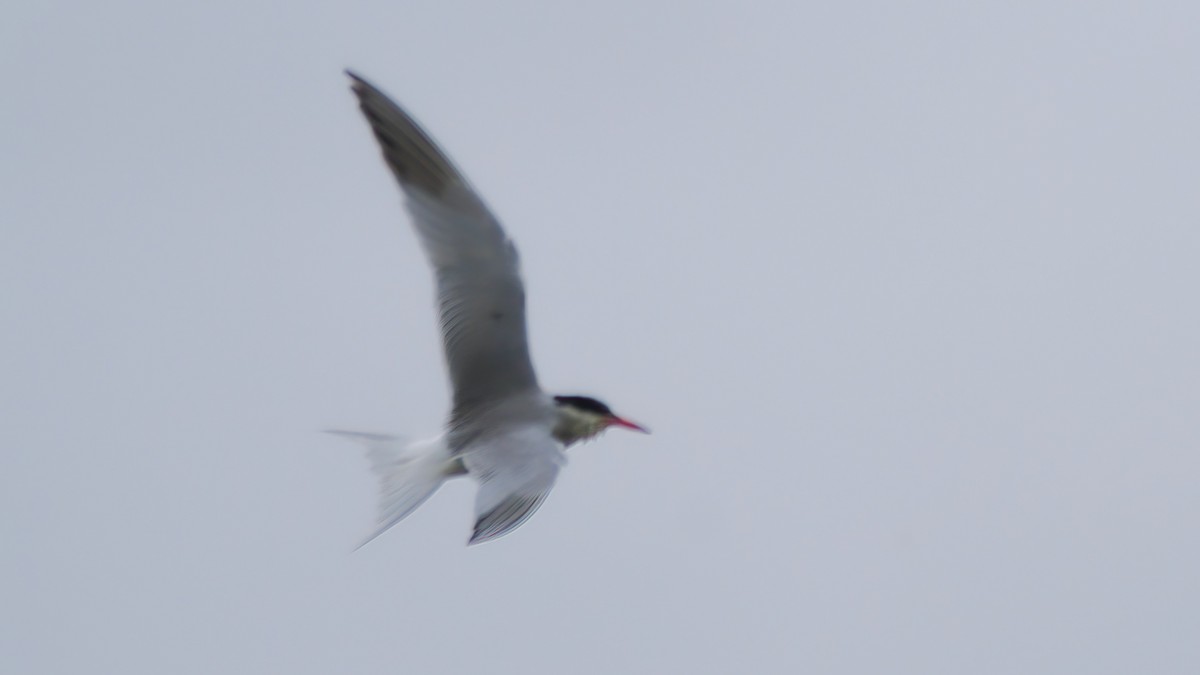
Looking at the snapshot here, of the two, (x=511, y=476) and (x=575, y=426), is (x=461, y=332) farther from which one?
(x=511, y=476)

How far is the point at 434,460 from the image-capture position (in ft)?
20.0

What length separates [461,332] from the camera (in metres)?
6.35

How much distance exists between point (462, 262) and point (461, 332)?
0.87 ft

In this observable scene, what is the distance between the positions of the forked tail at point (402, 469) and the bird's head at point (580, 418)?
1.63ft

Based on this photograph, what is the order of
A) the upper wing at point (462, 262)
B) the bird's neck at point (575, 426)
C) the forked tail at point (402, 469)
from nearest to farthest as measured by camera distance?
the forked tail at point (402, 469) < the upper wing at point (462, 262) < the bird's neck at point (575, 426)

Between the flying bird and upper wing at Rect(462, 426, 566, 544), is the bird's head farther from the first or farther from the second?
upper wing at Rect(462, 426, 566, 544)

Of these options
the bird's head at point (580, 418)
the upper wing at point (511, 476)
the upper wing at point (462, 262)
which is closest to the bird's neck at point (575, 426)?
the bird's head at point (580, 418)

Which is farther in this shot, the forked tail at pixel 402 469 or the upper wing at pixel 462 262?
the upper wing at pixel 462 262

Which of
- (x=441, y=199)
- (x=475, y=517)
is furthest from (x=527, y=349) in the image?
(x=475, y=517)

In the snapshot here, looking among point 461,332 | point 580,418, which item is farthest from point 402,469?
point 580,418

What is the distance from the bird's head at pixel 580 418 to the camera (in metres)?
6.54

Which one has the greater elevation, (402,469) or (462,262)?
(462,262)

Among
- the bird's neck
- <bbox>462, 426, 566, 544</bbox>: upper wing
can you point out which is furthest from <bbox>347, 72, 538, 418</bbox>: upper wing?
<bbox>462, 426, 566, 544</bbox>: upper wing

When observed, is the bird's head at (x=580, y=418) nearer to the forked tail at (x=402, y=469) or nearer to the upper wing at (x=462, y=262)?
the upper wing at (x=462, y=262)
